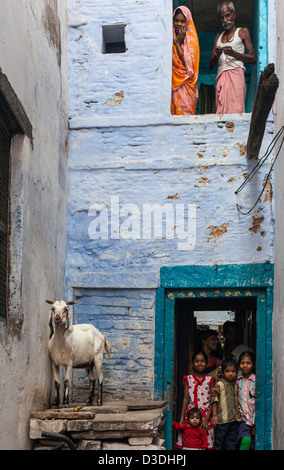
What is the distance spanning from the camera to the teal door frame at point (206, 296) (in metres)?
8.08

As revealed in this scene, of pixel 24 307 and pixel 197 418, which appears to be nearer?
pixel 24 307

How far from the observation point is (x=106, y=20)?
9117mm

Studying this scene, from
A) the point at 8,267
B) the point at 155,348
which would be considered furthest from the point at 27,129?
the point at 155,348

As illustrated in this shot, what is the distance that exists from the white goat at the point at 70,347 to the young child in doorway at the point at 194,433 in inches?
42.4

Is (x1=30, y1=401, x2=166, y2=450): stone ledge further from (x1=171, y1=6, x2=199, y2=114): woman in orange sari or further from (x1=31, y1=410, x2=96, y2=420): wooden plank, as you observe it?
(x1=171, y1=6, x2=199, y2=114): woman in orange sari

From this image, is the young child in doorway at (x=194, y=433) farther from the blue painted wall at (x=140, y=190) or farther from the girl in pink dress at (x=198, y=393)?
the blue painted wall at (x=140, y=190)

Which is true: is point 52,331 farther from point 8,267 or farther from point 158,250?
point 158,250

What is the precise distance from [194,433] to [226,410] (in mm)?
434

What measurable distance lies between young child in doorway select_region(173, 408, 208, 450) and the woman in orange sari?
369 centimetres

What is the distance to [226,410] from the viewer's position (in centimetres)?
798

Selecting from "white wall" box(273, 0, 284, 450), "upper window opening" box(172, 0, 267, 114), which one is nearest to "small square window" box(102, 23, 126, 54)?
"upper window opening" box(172, 0, 267, 114)

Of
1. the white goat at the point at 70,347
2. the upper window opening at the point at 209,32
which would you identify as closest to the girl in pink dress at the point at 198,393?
the white goat at the point at 70,347

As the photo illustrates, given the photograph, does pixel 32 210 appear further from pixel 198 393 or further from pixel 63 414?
pixel 198 393

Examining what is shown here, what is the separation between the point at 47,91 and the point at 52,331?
257 cm
